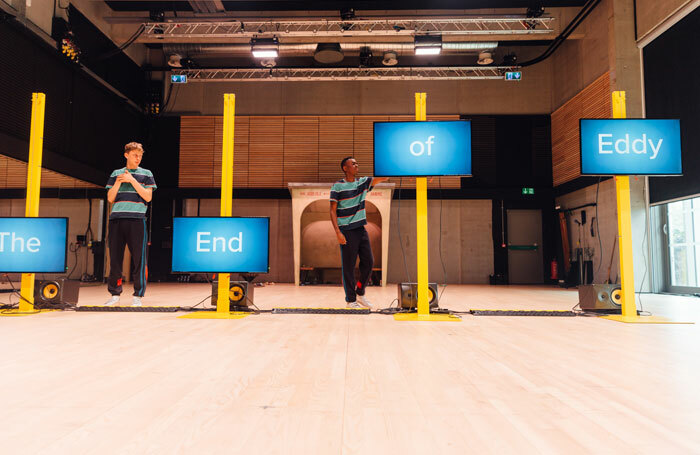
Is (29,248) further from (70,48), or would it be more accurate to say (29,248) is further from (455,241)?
(455,241)

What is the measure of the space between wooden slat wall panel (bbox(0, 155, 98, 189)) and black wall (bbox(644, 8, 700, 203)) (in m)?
11.0

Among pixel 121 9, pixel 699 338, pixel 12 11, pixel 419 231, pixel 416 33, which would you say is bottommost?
pixel 699 338

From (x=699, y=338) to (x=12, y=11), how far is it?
9384 mm

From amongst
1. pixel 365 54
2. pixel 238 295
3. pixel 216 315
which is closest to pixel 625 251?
pixel 238 295

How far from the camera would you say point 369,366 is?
74.2 inches

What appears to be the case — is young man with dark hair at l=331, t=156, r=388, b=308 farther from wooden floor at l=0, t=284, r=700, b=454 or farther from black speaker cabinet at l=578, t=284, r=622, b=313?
black speaker cabinet at l=578, t=284, r=622, b=313

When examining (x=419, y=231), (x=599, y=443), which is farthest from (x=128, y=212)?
(x=599, y=443)

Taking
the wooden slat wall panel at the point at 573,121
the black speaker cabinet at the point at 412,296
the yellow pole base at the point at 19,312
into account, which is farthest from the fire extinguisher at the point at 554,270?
the yellow pole base at the point at 19,312

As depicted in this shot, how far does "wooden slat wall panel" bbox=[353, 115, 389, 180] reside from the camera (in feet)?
36.3

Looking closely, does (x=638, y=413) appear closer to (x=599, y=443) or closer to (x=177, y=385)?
(x=599, y=443)

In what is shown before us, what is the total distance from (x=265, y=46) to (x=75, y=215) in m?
5.52

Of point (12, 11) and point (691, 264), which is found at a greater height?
point (12, 11)

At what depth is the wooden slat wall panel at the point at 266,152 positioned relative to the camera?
11.1 meters

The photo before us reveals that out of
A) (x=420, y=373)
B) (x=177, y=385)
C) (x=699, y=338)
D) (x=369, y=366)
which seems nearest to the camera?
(x=177, y=385)
